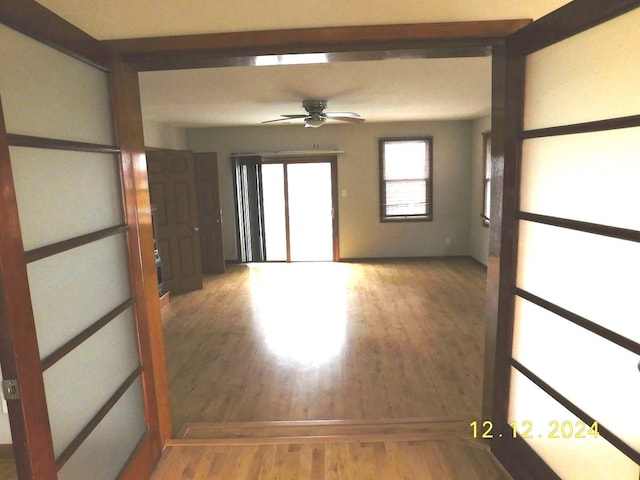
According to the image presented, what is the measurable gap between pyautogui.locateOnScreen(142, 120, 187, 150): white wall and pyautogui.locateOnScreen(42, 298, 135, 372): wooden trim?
4.02 m

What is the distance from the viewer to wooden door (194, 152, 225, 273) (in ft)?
21.7

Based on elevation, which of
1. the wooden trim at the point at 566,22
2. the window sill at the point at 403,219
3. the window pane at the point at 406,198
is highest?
the wooden trim at the point at 566,22

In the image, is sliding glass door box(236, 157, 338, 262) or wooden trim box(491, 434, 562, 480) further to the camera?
sliding glass door box(236, 157, 338, 262)

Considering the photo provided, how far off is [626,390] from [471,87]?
11.3ft

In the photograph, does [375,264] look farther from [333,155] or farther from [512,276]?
[512,276]

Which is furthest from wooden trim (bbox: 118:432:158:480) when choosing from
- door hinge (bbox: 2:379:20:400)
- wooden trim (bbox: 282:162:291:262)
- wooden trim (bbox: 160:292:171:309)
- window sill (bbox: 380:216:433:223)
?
window sill (bbox: 380:216:433:223)

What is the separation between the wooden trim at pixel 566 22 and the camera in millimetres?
1210

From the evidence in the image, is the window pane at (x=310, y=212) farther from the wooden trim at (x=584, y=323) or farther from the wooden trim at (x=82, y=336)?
the wooden trim at (x=584, y=323)

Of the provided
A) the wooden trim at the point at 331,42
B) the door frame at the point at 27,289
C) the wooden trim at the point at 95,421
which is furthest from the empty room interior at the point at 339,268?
the wooden trim at the point at 331,42

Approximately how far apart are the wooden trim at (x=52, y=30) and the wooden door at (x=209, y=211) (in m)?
4.93

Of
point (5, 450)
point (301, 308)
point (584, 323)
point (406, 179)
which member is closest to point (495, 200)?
point (584, 323)

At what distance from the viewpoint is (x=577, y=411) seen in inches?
57.4

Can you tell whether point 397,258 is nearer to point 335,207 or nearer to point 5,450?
point 335,207

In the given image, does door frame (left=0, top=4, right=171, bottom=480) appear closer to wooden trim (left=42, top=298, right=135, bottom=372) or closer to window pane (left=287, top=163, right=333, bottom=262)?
wooden trim (left=42, top=298, right=135, bottom=372)
